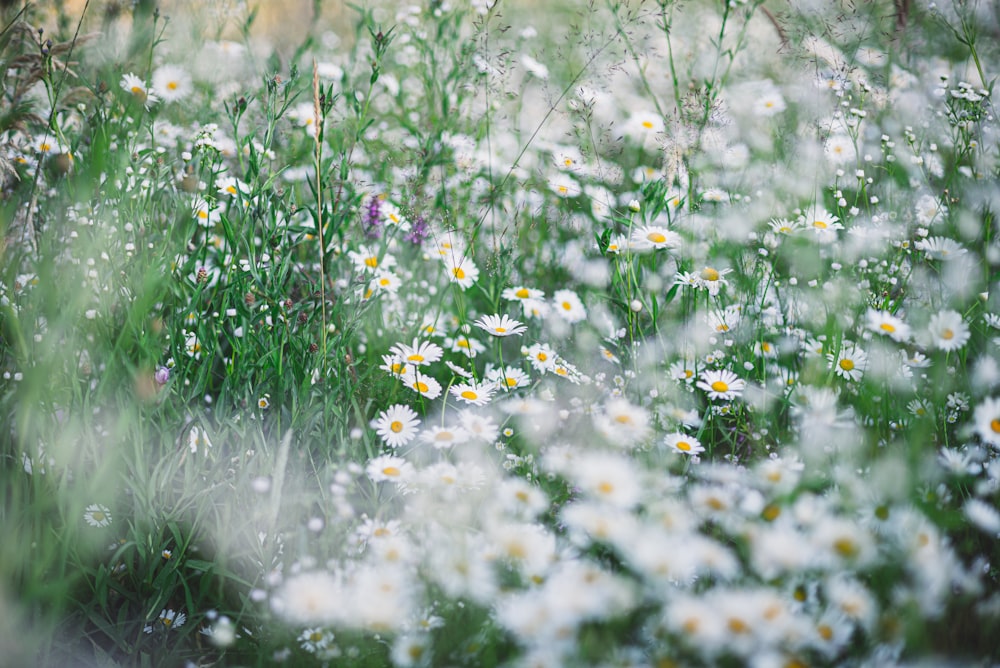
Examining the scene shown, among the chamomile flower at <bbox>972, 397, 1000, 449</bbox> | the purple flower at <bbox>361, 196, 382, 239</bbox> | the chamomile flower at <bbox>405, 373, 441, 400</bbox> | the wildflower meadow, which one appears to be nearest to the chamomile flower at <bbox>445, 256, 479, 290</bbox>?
the wildflower meadow

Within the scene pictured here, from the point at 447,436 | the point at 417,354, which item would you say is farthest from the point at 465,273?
the point at 447,436

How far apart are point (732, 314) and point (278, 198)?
119 cm

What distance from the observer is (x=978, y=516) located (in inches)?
44.7

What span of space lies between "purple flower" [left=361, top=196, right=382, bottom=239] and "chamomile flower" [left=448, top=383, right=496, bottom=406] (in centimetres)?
62

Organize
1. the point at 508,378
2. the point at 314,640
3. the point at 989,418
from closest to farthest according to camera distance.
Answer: the point at 314,640, the point at 989,418, the point at 508,378

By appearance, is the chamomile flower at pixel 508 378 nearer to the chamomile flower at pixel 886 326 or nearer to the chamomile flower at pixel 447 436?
the chamomile flower at pixel 447 436

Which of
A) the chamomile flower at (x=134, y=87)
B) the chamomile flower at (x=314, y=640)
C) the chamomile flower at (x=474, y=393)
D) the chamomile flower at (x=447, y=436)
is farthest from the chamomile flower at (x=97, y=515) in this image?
the chamomile flower at (x=134, y=87)

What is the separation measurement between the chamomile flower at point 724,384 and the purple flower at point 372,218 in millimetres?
1007

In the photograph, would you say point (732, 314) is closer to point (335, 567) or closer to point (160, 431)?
point (335, 567)

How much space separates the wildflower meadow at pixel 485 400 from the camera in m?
0.99

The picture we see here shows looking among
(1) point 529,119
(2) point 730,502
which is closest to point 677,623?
(2) point 730,502

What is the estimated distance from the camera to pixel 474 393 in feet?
5.34

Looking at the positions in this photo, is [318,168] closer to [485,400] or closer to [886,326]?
[485,400]

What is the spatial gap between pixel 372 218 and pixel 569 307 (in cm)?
63
